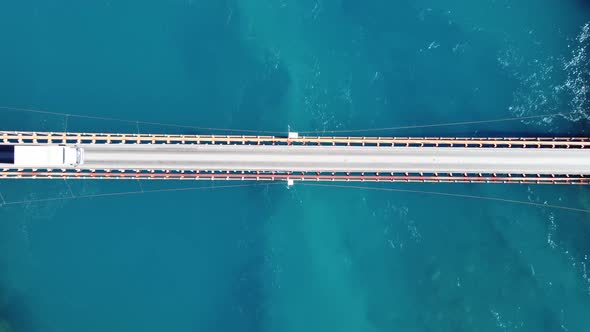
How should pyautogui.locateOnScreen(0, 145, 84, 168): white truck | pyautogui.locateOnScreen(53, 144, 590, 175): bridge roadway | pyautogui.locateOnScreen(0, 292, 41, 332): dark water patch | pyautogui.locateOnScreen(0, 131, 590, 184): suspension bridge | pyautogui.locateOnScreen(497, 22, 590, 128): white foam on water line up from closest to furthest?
1. pyautogui.locateOnScreen(0, 145, 84, 168): white truck
2. pyautogui.locateOnScreen(0, 131, 590, 184): suspension bridge
3. pyautogui.locateOnScreen(53, 144, 590, 175): bridge roadway
4. pyautogui.locateOnScreen(0, 292, 41, 332): dark water patch
5. pyautogui.locateOnScreen(497, 22, 590, 128): white foam on water

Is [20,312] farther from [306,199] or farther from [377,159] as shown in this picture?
[377,159]

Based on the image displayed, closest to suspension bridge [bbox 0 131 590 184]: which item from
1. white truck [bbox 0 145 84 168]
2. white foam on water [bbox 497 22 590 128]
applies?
white truck [bbox 0 145 84 168]

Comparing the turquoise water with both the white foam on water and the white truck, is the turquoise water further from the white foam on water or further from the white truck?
the white truck

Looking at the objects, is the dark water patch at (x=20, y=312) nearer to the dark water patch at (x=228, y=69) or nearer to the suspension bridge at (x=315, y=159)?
the suspension bridge at (x=315, y=159)

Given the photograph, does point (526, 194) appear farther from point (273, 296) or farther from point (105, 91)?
point (105, 91)

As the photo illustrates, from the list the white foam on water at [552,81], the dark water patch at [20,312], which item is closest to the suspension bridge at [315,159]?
the white foam on water at [552,81]

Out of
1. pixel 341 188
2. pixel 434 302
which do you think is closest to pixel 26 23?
pixel 341 188

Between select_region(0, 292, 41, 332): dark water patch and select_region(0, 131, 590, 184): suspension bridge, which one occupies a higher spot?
select_region(0, 131, 590, 184): suspension bridge
